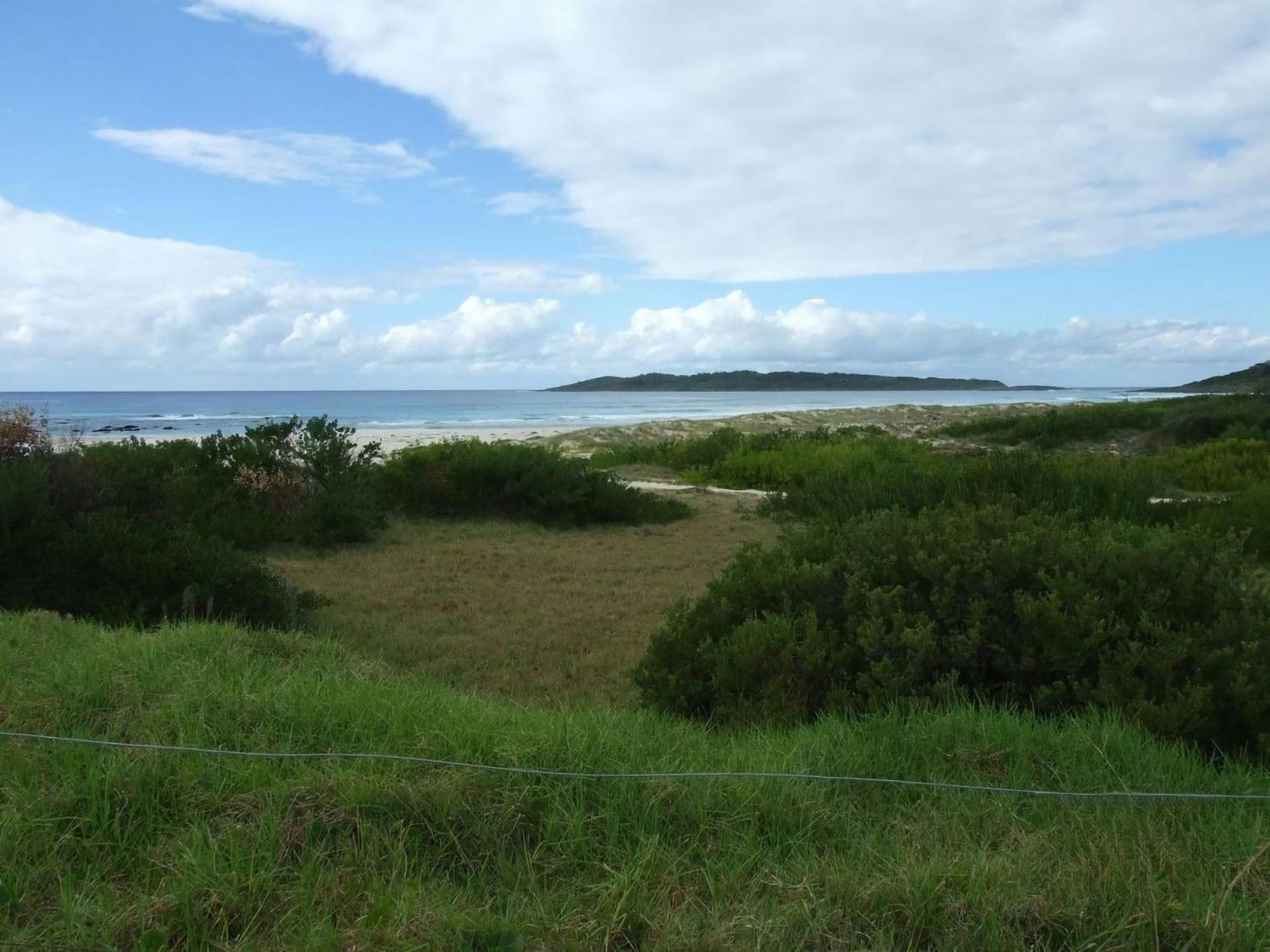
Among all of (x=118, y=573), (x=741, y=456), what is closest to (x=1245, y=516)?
(x=118, y=573)

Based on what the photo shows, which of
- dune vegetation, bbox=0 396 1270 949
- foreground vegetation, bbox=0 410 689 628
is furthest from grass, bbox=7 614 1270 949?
foreground vegetation, bbox=0 410 689 628

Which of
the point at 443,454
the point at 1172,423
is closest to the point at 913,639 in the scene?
the point at 443,454

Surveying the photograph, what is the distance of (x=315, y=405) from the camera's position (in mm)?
83312

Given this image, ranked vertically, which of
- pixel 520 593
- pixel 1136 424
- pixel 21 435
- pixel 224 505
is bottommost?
pixel 520 593

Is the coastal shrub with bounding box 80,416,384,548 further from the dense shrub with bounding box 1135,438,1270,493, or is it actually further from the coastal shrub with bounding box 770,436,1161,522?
the dense shrub with bounding box 1135,438,1270,493

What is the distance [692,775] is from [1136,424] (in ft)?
89.5

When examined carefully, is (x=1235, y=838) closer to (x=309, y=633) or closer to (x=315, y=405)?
(x=309, y=633)

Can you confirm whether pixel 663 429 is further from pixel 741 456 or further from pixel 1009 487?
pixel 1009 487

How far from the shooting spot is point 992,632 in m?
4.37

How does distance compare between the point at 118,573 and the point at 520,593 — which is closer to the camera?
the point at 118,573

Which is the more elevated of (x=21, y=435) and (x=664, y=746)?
(x=21, y=435)

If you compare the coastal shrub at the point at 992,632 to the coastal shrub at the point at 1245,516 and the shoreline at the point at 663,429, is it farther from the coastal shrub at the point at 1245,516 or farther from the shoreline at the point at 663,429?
the shoreline at the point at 663,429

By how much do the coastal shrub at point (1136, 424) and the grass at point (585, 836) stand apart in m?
18.6

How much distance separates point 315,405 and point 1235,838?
280 feet
